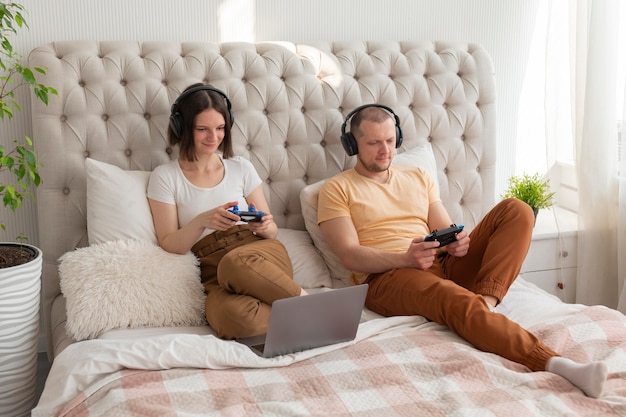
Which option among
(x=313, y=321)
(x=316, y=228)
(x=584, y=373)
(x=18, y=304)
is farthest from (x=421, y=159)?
(x=18, y=304)

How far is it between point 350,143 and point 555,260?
3.27 feet

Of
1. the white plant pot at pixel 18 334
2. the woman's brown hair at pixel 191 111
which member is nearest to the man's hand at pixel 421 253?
Result: the woman's brown hair at pixel 191 111

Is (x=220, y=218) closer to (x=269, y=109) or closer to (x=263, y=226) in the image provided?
(x=263, y=226)

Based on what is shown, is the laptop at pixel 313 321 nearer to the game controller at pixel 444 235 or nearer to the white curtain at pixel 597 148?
the game controller at pixel 444 235

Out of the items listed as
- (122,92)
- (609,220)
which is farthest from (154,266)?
(609,220)

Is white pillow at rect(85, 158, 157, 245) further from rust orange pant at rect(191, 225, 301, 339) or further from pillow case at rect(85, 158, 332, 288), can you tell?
rust orange pant at rect(191, 225, 301, 339)

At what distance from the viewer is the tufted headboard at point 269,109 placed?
2289 mm

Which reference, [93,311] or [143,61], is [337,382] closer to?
[93,311]

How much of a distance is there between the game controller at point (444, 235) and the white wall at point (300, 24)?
99cm

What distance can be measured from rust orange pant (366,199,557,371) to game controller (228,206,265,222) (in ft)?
1.36

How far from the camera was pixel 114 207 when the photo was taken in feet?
7.15

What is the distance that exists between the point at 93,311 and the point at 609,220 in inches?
76.1

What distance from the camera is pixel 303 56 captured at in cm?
255

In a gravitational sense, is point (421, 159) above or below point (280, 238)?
above
